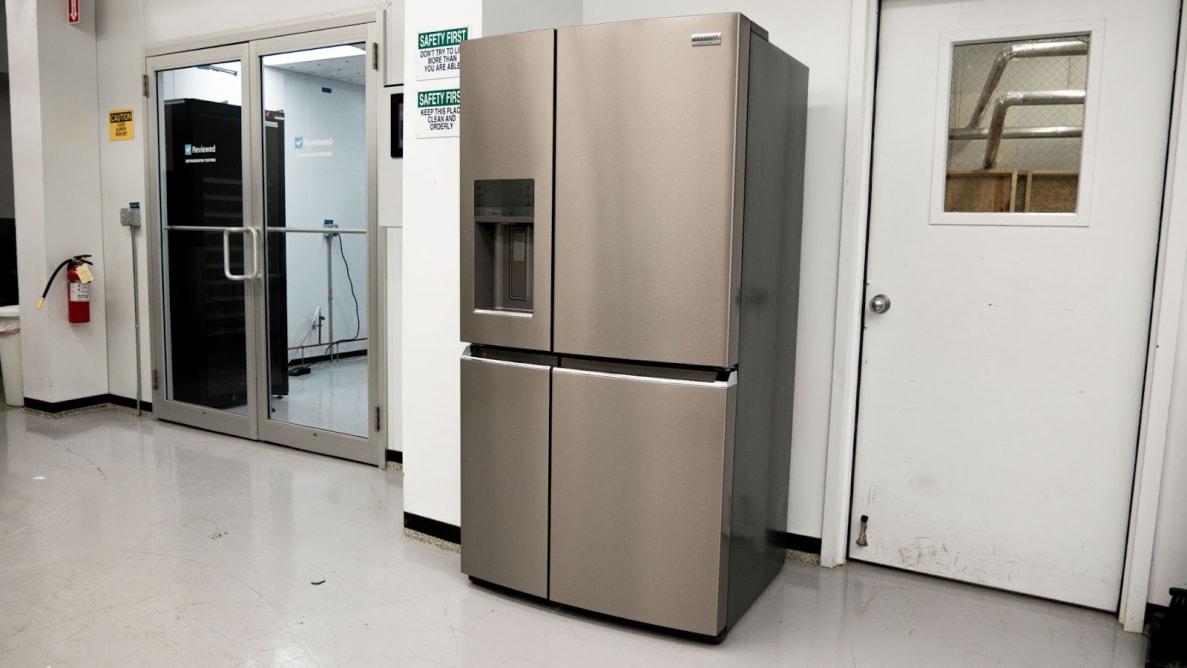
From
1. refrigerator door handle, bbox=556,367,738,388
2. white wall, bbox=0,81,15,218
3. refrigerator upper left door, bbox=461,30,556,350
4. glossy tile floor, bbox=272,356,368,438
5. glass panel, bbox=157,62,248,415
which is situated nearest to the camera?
refrigerator door handle, bbox=556,367,738,388

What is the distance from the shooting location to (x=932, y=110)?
267 cm

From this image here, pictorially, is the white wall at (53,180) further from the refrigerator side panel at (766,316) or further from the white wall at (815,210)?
the refrigerator side panel at (766,316)

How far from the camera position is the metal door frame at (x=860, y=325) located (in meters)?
2.30

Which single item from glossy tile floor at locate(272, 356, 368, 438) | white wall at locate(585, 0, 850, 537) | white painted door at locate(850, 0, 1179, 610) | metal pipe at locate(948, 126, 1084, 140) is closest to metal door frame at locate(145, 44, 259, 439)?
glossy tile floor at locate(272, 356, 368, 438)

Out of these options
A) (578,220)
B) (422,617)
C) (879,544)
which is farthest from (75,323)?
(879,544)

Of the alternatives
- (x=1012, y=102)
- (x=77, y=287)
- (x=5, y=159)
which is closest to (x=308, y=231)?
(x=77, y=287)

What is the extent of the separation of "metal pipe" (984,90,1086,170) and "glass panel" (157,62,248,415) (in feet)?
12.1

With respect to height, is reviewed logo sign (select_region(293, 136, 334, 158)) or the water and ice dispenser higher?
→ reviewed logo sign (select_region(293, 136, 334, 158))

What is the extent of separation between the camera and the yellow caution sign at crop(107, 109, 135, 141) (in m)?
4.81

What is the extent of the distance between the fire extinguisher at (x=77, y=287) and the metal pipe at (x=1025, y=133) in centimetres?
476

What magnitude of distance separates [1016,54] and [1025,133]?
0.25m

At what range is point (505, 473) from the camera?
2.54 meters

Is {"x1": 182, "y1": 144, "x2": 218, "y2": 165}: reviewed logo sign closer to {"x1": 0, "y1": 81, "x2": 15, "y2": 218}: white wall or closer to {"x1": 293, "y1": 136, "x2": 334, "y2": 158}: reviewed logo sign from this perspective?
{"x1": 293, "y1": 136, "x2": 334, "y2": 158}: reviewed logo sign

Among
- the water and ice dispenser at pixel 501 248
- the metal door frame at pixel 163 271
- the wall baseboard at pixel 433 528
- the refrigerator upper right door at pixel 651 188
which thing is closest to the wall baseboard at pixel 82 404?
the metal door frame at pixel 163 271
